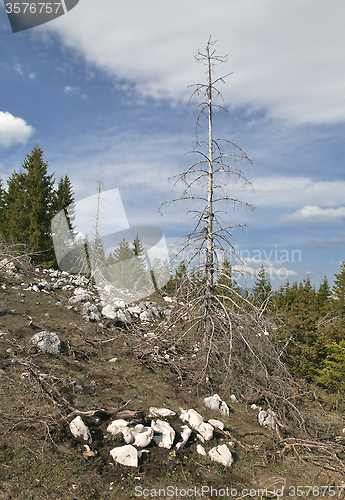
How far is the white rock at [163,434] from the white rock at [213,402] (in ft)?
5.85

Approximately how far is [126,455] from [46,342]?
4.39 metres

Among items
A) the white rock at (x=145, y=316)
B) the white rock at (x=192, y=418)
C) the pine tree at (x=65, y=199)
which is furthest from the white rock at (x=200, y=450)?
the pine tree at (x=65, y=199)

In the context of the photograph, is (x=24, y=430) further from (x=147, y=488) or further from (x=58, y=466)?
(x=147, y=488)

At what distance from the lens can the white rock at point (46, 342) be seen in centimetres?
801

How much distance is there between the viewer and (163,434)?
217 inches

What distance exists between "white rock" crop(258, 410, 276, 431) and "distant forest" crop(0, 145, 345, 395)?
3040 mm

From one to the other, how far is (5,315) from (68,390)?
4666mm

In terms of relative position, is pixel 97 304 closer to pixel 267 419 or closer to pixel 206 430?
pixel 206 430

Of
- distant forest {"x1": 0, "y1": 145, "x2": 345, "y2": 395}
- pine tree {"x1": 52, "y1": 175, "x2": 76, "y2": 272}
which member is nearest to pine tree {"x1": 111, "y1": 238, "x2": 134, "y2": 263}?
distant forest {"x1": 0, "y1": 145, "x2": 345, "y2": 395}

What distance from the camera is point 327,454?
6.16 meters

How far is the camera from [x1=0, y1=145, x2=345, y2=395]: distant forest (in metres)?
11.8

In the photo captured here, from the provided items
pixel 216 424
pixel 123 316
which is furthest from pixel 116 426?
pixel 123 316

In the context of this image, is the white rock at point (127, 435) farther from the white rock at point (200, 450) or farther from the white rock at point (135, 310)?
the white rock at point (135, 310)

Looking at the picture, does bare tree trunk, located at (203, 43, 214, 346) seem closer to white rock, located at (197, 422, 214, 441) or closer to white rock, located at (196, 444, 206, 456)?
white rock, located at (197, 422, 214, 441)
